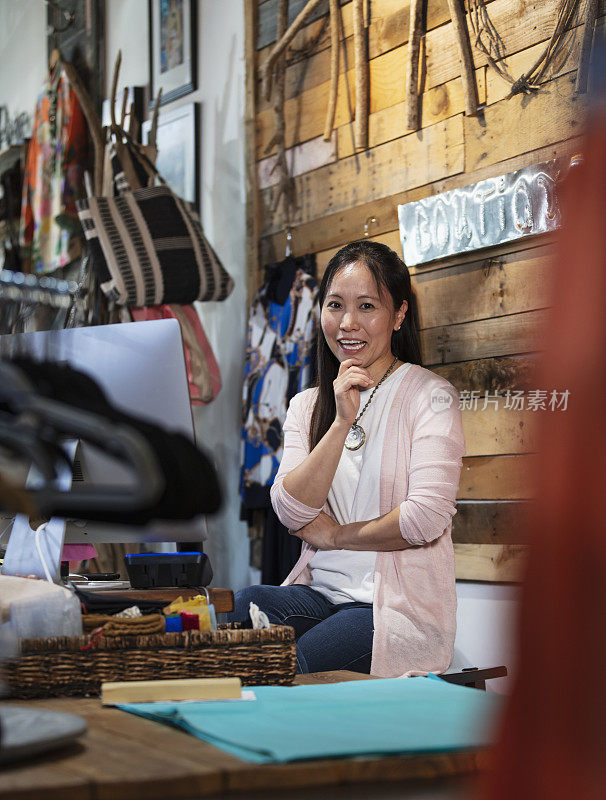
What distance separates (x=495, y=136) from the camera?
2693 mm

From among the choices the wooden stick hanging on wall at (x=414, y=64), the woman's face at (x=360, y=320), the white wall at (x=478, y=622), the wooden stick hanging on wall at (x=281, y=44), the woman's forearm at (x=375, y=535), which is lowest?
the white wall at (x=478, y=622)

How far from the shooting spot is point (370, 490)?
2258mm

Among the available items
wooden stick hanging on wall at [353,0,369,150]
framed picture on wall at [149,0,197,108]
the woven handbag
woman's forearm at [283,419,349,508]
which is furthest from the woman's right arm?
framed picture on wall at [149,0,197,108]

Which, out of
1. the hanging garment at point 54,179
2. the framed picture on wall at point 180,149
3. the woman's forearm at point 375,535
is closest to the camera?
the woman's forearm at point 375,535

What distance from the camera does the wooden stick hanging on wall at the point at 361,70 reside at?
3162 mm

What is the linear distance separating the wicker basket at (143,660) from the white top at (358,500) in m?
1.03

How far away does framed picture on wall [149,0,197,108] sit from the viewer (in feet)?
13.4

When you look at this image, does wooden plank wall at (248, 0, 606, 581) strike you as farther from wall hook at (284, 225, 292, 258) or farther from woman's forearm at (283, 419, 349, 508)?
woman's forearm at (283, 419, 349, 508)

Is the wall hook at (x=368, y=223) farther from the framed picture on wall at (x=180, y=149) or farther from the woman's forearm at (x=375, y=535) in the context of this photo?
the woman's forearm at (x=375, y=535)

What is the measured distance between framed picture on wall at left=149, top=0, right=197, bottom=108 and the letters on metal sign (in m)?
1.59

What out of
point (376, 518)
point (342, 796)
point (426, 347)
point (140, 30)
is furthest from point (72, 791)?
point (140, 30)

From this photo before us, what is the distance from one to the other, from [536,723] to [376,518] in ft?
5.88

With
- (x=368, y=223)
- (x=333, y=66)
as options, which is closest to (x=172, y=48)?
(x=333, y=66)

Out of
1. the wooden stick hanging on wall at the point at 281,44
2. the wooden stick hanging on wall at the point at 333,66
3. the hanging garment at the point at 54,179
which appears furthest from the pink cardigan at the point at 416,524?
the hanging garment at the point at 54,179
